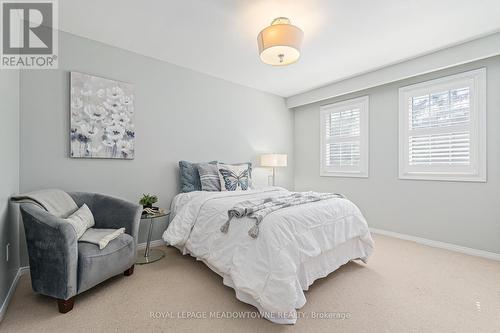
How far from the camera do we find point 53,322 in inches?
63.9

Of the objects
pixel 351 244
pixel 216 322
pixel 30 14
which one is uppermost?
pixel 30 14

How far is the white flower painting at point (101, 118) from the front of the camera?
8.53 ft

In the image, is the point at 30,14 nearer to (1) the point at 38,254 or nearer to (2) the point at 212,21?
(2) the point at 212,21

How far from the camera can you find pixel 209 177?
10.7 ft

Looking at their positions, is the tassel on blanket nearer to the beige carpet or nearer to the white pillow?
the beige carpet

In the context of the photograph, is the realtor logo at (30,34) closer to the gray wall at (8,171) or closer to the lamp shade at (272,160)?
the gray wall at (8,171)

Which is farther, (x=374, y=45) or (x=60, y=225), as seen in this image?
(x=374, y=45)

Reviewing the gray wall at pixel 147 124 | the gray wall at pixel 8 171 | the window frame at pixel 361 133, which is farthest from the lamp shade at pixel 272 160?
the gray wall at pixel 8 171

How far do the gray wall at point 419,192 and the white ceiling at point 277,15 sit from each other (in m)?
0.67

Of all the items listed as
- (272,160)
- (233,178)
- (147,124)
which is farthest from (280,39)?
(272,160)

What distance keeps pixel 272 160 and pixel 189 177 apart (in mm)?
1624

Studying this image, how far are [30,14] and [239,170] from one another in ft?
9.25

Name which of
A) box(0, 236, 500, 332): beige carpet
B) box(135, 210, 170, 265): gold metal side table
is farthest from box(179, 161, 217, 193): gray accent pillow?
box(0, 236, 500, 332): beige carpet

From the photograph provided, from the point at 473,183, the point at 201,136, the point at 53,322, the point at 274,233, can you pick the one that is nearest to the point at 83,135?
the point at 201,136
